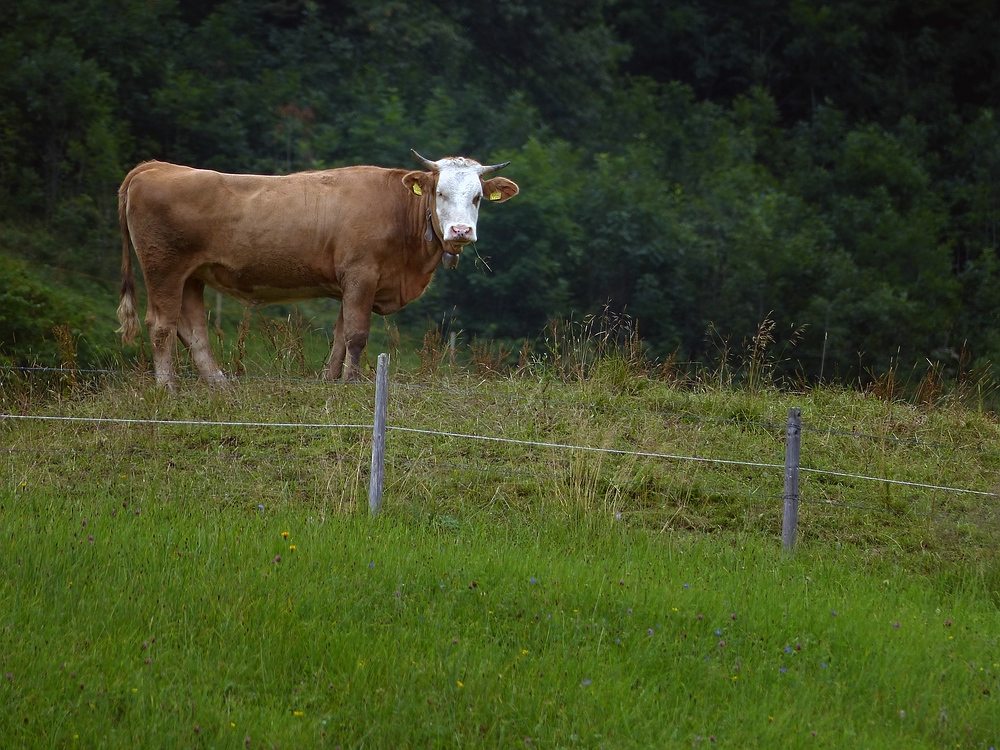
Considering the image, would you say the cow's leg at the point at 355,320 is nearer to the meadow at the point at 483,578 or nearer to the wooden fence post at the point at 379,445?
the meadow at the point at 483,578

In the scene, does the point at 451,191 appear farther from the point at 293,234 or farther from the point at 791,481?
the point at 791,481

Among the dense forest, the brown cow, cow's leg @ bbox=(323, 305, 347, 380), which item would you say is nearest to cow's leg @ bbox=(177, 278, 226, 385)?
the brown cow

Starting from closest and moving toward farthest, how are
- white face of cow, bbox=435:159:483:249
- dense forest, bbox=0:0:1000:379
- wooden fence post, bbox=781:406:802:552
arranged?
wooden fence post, bbox=781:406:802:552 < white face of cow, bbox=435:159:483:249 < dense forest, bbox=0:0:1000:379

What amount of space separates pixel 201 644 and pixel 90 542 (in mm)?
1265

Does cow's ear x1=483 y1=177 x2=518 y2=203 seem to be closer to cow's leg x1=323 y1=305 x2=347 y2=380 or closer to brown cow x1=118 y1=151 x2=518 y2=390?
brown cow x1=118 y1=151 x2=518 y2=390

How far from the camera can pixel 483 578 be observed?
632 cm

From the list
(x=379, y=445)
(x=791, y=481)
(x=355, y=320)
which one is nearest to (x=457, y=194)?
(x=355, y=320)

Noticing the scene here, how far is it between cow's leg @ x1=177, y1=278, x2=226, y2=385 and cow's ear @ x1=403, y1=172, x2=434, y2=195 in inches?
82.3

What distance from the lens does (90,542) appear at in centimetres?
629

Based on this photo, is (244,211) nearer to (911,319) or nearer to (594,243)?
(594,243)

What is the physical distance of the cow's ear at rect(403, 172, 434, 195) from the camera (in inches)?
396

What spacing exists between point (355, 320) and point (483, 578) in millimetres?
4200

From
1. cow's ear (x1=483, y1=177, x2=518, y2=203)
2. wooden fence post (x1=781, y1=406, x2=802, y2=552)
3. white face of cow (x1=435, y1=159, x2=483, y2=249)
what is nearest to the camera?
wooden fence post (x1=781, y1=406, x2=802, y2=552)

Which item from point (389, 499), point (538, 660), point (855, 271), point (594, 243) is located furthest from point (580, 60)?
point (538, 660)
